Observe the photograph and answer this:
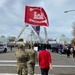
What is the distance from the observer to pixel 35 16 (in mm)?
21594

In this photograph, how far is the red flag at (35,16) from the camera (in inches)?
820

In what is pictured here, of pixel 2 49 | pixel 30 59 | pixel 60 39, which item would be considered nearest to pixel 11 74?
pixel 30 59

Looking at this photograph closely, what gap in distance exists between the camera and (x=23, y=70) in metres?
10.7

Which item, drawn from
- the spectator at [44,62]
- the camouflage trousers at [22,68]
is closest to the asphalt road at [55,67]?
the camouflage trousers at [22,68]

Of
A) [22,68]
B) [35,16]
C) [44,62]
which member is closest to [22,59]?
[22,68]

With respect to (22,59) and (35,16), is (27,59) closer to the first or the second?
(22,59)

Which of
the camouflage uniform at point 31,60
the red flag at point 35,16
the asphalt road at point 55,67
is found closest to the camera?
the camouflage uniform at point 31,60

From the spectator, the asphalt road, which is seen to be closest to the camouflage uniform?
the spectator

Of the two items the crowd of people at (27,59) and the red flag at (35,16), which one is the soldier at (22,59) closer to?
the crowd of people at (27,59)

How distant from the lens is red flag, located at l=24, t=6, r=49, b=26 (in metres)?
20.8

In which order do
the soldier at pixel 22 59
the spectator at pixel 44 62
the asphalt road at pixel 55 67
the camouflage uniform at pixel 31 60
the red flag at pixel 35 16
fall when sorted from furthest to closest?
the red flag at pixel 35 16 → the asphalt road at pixel 55 67 → the camouflage uniform at pixel 31 60 → the soldier at pixel 22 59 → the spectator at pixel 44 62

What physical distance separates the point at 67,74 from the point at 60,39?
11853 centimetres

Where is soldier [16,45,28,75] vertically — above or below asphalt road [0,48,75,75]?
above

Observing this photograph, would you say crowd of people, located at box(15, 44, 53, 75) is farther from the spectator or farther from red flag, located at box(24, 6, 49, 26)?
red flag, located at box(24, 6, 49, 26)
